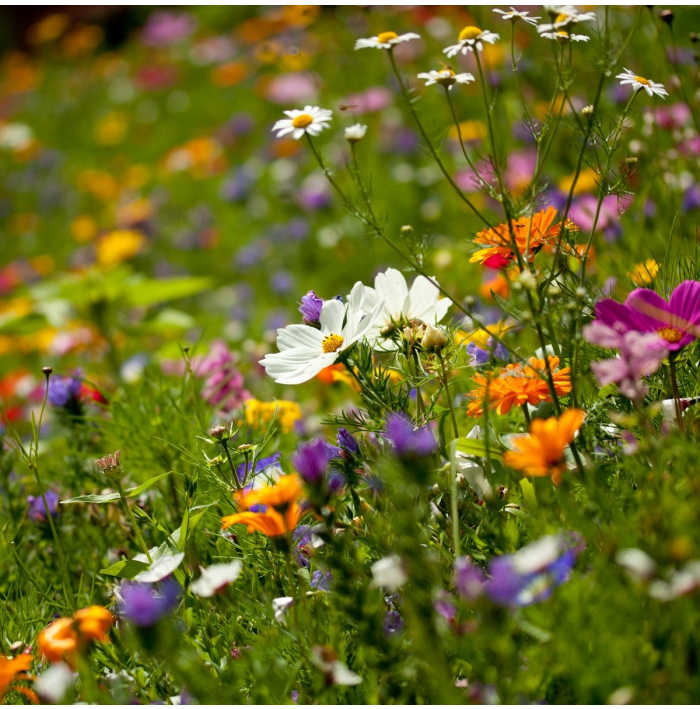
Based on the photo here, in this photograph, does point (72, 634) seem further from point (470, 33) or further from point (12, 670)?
point (470, 33)

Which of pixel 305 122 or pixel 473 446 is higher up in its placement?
pixel 305 122

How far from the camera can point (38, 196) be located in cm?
429

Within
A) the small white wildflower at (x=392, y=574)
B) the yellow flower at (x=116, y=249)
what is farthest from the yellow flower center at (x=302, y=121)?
the yellow flower at (x=116, y=249)

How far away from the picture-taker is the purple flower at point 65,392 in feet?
3.93

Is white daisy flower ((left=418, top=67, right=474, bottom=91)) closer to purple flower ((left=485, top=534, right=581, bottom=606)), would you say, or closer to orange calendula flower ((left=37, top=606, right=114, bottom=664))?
purple flower ((left=485, top=534, right=581, bottom=606))

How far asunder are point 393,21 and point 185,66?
261 cm

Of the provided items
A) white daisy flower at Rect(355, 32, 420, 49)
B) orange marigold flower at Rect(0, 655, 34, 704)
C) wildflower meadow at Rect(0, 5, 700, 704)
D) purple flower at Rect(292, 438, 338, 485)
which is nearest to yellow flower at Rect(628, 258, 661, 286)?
wildflower meadow at Rect(0, 5, 700, 704)

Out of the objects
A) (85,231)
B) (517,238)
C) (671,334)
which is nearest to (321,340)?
(517,238)

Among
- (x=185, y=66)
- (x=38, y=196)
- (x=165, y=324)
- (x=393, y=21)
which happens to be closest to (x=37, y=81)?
(x=185, y=66)

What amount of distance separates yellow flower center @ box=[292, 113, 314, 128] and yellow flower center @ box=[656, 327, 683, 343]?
16.4 inches

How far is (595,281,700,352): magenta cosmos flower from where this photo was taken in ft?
2.26

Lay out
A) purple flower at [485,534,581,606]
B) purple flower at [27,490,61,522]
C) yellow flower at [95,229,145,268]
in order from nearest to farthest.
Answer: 1. purple flower at [485,534,581,606]
2. purple flower at [27,490,61,522]
3. yellow flower at [95,229,145,268]

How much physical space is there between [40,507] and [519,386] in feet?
2.28

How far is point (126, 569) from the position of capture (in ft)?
2.61
